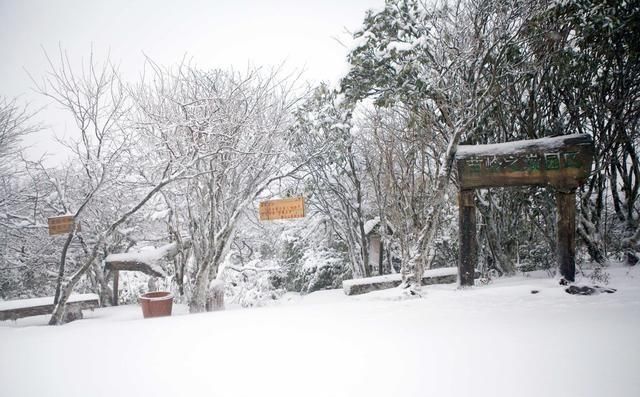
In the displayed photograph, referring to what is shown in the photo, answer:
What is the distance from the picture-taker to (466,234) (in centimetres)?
504

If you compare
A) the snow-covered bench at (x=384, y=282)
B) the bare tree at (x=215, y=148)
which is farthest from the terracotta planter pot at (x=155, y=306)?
the snow-covered bench at (x=384, y=282)

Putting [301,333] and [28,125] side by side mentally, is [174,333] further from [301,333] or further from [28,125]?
[28,125]

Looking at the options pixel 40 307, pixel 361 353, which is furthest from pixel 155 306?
pixel 361 353

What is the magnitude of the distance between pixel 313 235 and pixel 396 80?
8.51m

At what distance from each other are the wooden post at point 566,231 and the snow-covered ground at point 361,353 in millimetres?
671

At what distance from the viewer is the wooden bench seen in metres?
6.66

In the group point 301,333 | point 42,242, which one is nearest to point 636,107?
point 301,333

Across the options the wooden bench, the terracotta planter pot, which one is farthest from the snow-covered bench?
the wooden bench

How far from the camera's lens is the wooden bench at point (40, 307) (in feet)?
21.9

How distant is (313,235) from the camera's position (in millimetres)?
13148

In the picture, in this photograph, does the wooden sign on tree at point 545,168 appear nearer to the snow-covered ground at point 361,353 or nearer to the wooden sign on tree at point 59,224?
the snow-covered ground at point 361,353

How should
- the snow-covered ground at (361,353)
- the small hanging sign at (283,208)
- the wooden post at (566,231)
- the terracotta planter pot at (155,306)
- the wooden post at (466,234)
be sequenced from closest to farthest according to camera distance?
the snow-covered ground at (361,353)
the wooden post at (566,231)
the wooden post at (466,234)
the terracotta planter pot at (155,306)
the small hanging sign at (283,208)

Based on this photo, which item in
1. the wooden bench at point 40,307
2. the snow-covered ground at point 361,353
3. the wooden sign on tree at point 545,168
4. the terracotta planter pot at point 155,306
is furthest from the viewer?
the wooden bench at point 40,307

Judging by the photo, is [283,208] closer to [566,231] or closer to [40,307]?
[566,231]
